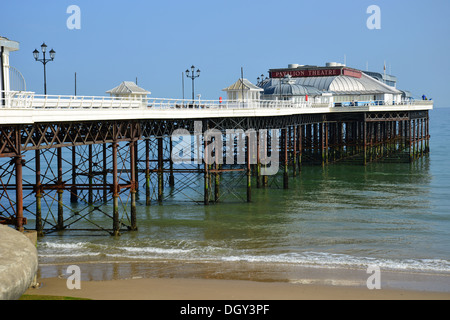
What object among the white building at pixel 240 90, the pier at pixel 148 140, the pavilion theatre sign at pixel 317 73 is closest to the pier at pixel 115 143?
the pier at pixel 148 140

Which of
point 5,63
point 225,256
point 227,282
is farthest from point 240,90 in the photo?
point 227,282

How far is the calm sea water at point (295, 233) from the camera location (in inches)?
1021

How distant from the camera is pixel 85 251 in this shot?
87.8 feet

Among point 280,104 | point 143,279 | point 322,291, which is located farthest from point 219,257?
point 280,104

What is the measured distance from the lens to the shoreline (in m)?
20.3

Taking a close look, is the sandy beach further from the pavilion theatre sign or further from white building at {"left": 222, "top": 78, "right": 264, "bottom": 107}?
the pavilion theatre sign

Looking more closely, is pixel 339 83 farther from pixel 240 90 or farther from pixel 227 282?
pixel 227 282

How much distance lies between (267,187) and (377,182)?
30.8 feet

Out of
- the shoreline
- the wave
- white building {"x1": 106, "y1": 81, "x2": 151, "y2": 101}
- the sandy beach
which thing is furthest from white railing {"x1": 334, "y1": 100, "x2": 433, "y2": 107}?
the sandy beach

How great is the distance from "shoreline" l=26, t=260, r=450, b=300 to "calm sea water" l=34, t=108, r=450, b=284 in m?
0.99

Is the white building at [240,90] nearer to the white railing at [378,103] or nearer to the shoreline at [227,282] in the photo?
the white railing at [378,103]

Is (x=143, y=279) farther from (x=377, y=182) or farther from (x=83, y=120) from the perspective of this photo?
(x=377, y=182)

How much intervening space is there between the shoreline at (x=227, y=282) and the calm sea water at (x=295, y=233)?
0.99 meters

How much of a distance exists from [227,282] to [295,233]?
9727 mm
